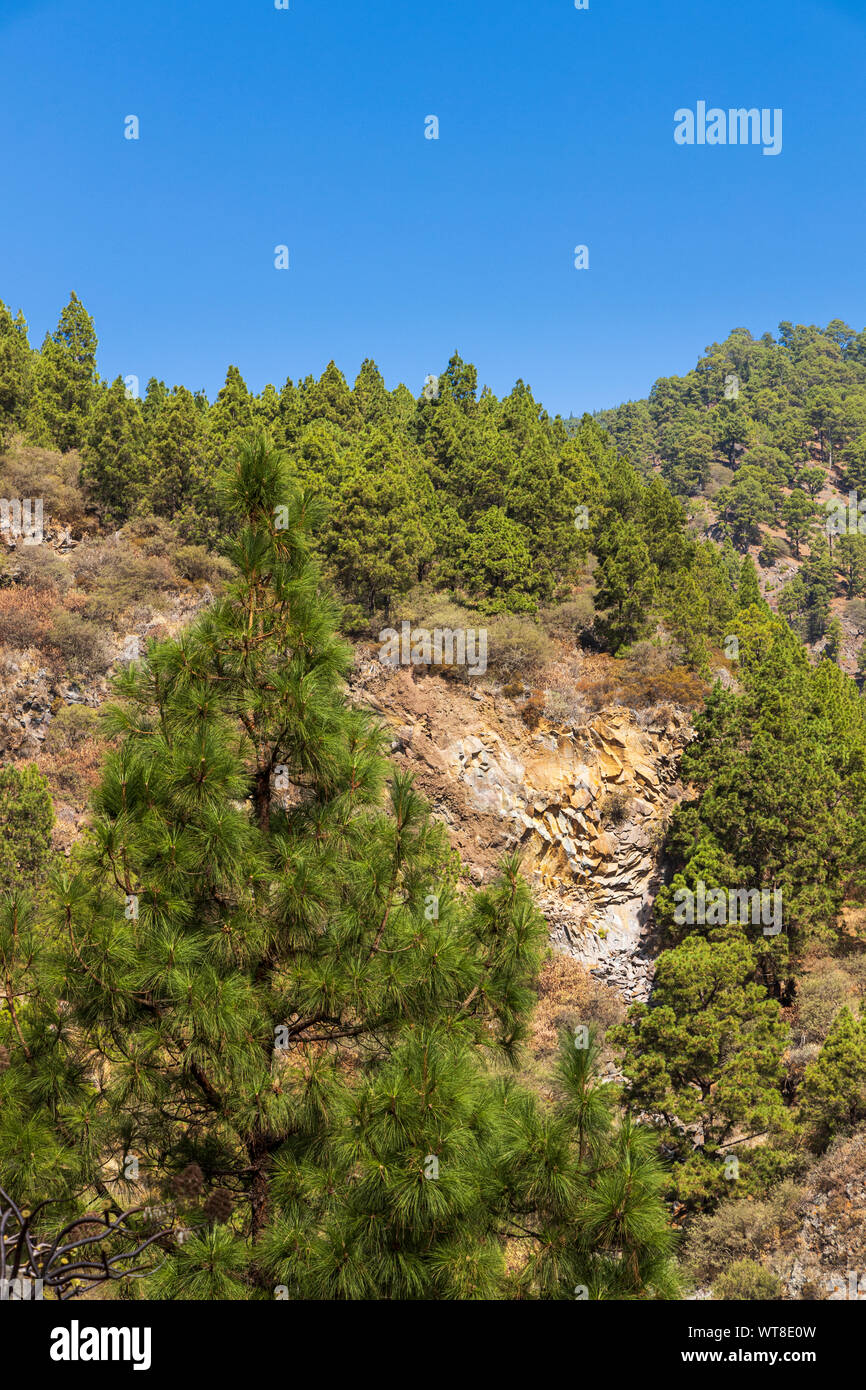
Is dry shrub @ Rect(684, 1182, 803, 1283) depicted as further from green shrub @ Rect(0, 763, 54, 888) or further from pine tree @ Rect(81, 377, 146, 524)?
pine tree @ Rect(81, 377, 146, 524)

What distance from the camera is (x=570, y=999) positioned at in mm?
27047

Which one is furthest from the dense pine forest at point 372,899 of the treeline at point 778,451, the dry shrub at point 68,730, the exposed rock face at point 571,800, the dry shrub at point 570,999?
the treeline at point 778,451

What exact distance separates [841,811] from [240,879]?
24.0 metres

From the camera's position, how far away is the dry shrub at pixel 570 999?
2625cm

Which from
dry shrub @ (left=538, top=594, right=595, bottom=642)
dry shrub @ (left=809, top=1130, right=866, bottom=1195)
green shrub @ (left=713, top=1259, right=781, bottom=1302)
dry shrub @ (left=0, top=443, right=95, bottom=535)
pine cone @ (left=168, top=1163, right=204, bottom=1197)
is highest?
dry shrub @ (left=0, top=443, right=95, bottom=535)

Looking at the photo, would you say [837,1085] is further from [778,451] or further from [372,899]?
[778,451]

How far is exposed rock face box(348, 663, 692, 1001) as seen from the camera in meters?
28.7

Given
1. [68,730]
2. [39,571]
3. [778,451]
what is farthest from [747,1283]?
[778,451]

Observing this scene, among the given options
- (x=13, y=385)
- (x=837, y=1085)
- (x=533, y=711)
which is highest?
(x=13, y=385)

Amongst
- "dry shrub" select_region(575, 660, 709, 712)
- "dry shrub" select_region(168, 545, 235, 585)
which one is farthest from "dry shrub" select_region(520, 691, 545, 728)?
"dry shrub" select_region(168, 545, 235, 585)

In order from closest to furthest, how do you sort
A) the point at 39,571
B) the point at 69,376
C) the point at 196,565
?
the point at 39,571, the point at 196,565, the point at 69,376

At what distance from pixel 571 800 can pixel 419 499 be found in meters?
12.3

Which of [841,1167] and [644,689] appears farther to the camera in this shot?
[644,689]

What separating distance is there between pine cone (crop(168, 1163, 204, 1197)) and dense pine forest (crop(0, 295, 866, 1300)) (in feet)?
0.10
